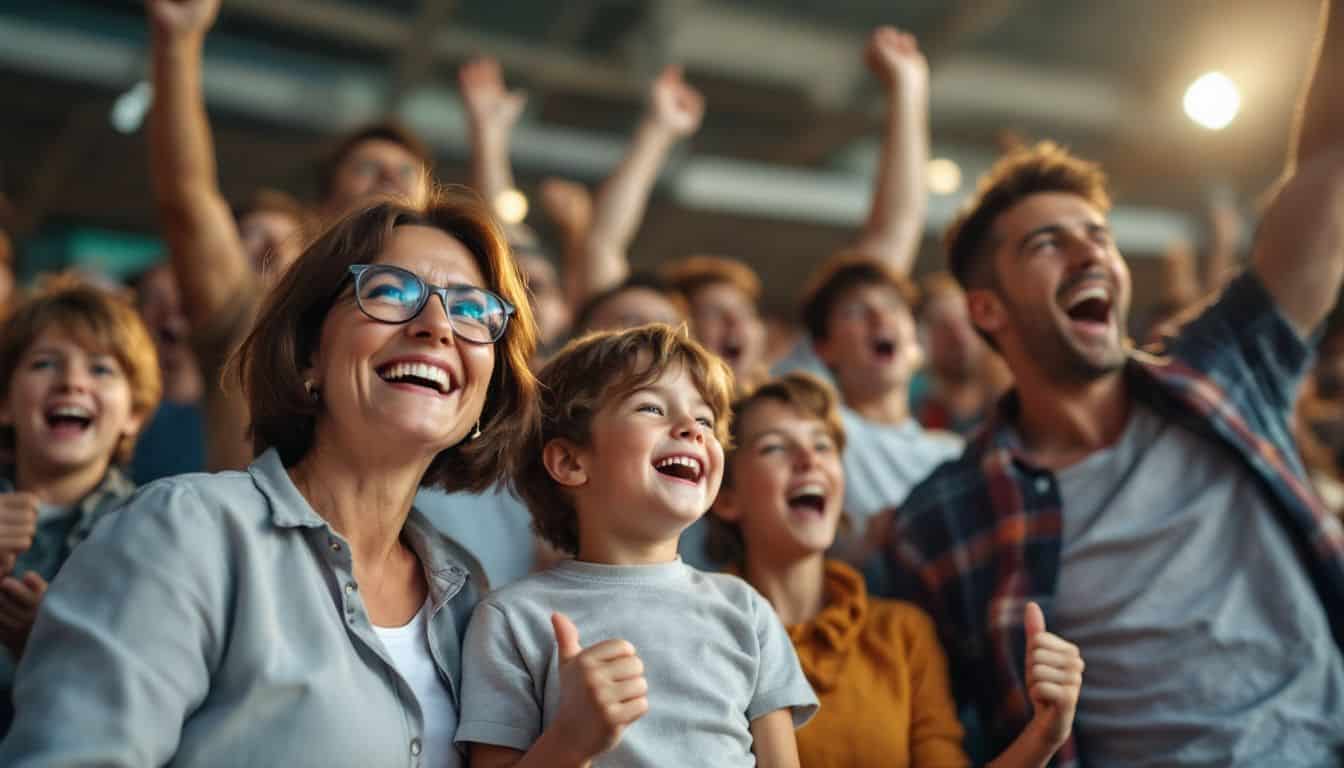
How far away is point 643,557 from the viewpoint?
1729mm

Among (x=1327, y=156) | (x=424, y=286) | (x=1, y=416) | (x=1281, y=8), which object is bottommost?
(x=424, y=286)

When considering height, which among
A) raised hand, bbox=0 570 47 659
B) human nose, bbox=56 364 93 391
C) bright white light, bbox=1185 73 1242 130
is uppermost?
bright white light, bbox=1185 73 1242 130

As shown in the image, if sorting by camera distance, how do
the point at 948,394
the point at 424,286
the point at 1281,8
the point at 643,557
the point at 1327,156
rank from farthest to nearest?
1. the point at 1281,8
2. the point at 948,394
3. the point at 1327,156
4. the point at 643,557
5. the point at 424,286

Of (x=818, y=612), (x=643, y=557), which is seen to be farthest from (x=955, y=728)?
(x=643, y=557)

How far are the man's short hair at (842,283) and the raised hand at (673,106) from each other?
799mm

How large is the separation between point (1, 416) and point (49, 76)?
5283mm

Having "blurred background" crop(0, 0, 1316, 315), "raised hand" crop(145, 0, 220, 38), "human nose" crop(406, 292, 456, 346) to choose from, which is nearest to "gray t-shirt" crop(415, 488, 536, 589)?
"human nose" crop(406, 292, 456, 346)

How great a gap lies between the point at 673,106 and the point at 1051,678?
8.79 ft

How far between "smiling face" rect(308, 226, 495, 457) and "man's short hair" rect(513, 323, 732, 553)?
21 cm

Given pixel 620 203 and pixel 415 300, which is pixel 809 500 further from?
pixel 620 203

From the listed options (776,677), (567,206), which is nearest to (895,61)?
(567,206)

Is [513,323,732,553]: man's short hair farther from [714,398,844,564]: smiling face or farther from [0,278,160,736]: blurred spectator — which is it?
[0,278,160,736]: blurred spectator

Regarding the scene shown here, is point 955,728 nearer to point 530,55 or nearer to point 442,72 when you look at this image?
point 530,55

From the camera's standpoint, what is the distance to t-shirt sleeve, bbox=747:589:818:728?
64.8 inches
